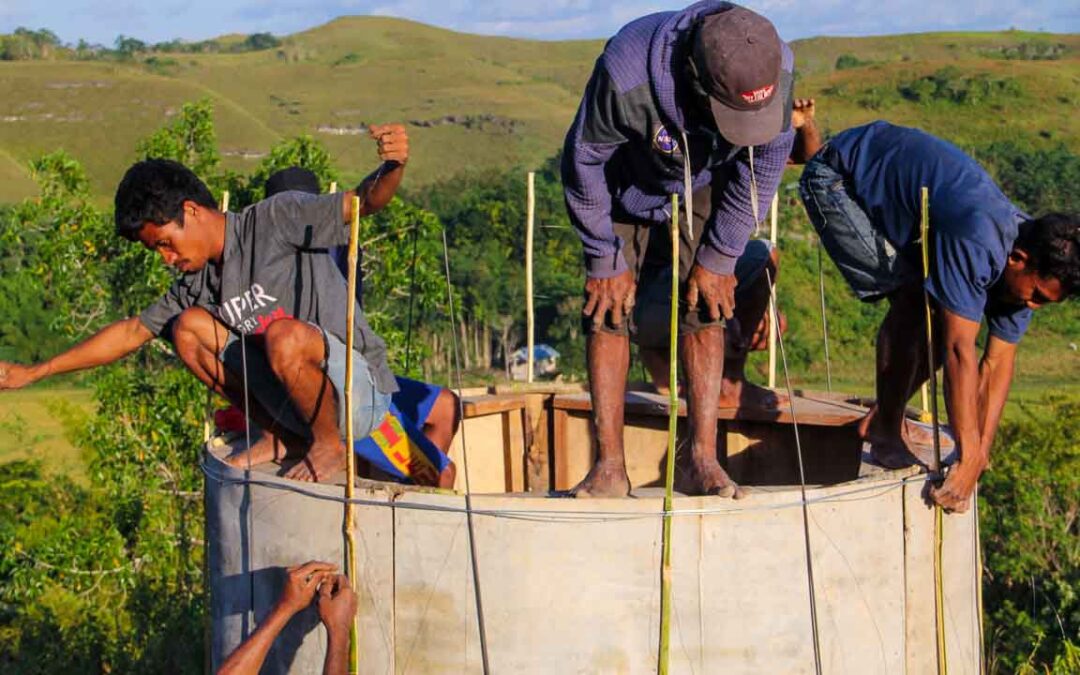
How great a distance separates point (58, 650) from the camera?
32.1 feet

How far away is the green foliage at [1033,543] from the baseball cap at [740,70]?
5022 mm

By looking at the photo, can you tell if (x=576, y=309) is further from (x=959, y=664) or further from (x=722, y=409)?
(x=959, y=664)

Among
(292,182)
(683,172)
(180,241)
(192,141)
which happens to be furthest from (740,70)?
(192,141)

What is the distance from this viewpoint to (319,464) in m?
4.50

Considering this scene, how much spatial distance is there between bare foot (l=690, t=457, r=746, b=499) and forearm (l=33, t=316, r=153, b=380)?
1797mm

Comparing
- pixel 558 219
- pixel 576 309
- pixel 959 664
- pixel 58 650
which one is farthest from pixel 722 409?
pixel 558 219

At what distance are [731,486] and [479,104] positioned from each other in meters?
50.0

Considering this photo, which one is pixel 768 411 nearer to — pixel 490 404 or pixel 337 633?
Answer: pixel 490 404

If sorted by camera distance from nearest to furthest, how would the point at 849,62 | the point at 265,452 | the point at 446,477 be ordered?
the point at 265,452
the point at 446,477
the point at 849,62

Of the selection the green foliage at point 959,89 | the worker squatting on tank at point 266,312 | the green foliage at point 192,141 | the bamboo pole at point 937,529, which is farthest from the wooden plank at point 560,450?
the green foliage at point 959,89

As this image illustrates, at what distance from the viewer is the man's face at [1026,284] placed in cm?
431

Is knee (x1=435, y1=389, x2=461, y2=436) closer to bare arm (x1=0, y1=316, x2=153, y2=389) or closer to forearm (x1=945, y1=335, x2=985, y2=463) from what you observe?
bare arm (x1=0, y1=316, x2=153, y2=389)

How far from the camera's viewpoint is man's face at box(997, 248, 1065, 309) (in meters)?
4.31

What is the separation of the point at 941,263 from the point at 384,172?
1628mm
